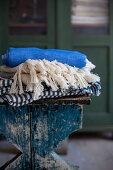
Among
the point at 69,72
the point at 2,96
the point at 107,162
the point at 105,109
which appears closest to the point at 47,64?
the point at 69,72

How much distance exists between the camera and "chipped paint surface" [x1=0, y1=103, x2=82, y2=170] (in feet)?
2.96

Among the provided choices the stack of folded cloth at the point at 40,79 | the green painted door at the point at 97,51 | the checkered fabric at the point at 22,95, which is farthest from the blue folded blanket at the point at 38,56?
the green painted door at the point at 97,51

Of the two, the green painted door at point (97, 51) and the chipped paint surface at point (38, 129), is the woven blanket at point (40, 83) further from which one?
the green painted door at point (97, 51)

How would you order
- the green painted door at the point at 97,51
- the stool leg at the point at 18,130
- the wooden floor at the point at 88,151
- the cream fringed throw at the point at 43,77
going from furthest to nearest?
the green painted door at the point at 97,51 < the wooden floor at the point at 88,151 < the stool leg at the point at 18,130 < the cream fringed throw at the point at 43,77

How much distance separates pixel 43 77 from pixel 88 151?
1.26 metres

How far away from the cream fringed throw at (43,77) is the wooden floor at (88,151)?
0.88m

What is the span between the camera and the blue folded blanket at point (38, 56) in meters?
0.90

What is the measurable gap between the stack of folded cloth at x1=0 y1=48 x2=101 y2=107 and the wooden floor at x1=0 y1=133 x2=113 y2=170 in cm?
86

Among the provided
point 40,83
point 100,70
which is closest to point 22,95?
point 40,83

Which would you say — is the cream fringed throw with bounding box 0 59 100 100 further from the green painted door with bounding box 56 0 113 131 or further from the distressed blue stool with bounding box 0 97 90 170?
the green painted door with bounding box 56 0 113 131

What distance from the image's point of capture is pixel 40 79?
31.9 inches

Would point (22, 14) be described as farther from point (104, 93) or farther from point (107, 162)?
point (107, 162)

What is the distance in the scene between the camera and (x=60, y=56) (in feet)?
3.08

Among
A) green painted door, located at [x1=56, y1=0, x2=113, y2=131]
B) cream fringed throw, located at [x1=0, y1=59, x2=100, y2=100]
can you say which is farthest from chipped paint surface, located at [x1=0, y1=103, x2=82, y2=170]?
green painted door, located at [x1=56, y1=0, x2=113, y2=131]
